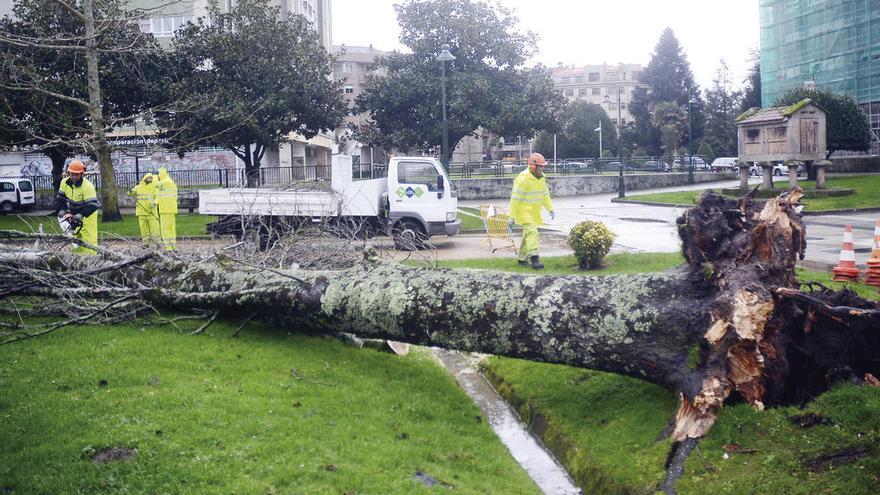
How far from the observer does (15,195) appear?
33.3 m

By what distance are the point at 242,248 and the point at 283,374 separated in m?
3.31

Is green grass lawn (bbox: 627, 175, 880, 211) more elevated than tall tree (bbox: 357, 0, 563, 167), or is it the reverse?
tall tree (bbox: 357, 0, 563, 167)

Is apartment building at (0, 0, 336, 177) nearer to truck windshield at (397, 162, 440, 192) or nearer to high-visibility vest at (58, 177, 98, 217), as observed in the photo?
truck windshield at (397, 162, 440, 192)

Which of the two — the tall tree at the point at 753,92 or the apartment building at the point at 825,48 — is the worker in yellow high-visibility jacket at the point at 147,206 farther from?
the tall tree at the point at 753,92

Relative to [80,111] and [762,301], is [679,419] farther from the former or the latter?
[80,111]

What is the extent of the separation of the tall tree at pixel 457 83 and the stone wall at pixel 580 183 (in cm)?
276

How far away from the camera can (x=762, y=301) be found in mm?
5570

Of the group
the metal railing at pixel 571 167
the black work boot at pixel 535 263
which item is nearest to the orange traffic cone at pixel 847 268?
the black work boot at pixel 535 263

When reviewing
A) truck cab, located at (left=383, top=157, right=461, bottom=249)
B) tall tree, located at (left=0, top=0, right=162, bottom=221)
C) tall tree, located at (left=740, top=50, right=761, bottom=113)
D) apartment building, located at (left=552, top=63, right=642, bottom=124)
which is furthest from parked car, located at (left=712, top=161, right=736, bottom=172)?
apartment building, located at (left=552, top=63, right=642, bottom=124)

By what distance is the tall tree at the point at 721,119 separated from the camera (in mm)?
70750

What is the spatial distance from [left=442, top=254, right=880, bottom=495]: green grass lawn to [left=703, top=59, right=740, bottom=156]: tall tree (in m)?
67.3

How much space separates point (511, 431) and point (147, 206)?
29.4 feet

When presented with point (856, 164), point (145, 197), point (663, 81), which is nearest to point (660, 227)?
point (145, 197)

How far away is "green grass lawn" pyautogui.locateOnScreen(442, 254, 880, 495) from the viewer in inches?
185
